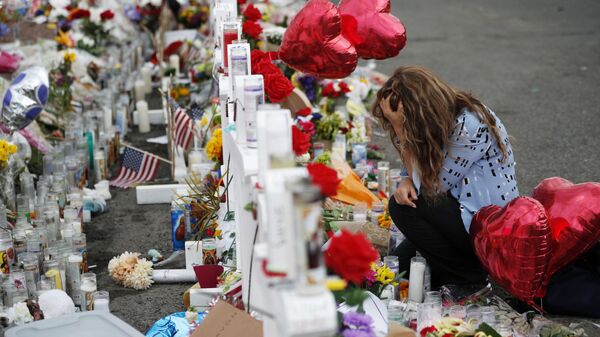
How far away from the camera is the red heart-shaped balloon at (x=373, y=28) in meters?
4.68

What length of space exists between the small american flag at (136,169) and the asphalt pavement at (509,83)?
0.12m

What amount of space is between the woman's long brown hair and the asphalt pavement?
1.03 meters

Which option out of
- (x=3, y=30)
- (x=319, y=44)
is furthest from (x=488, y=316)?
(x=3, y=30)

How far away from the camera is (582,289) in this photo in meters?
3.96

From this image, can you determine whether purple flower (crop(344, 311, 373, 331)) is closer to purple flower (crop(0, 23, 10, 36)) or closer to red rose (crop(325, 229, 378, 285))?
red rose (crop(325, 229, 378, 285))

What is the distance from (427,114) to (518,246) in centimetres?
65

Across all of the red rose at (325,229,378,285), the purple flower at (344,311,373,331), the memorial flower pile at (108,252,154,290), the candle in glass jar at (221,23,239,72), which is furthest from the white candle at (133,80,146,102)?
the red rose at (325,229,378,285)

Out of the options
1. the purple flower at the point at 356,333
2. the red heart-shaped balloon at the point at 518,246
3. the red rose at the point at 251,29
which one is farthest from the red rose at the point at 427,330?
the red rose at the point at 251,29

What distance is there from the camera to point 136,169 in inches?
228

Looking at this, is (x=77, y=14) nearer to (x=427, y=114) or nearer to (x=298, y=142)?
(x=427, y=114)

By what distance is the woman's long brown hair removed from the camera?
3963 millimetres

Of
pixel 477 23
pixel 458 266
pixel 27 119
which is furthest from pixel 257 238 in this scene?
pixel 477 23

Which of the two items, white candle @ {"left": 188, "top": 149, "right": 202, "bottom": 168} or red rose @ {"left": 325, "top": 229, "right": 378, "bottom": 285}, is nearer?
red rose @ {"left": 325, "top": 229, "right": 378, "bottom": 285}

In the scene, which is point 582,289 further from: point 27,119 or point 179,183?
point 27,119
